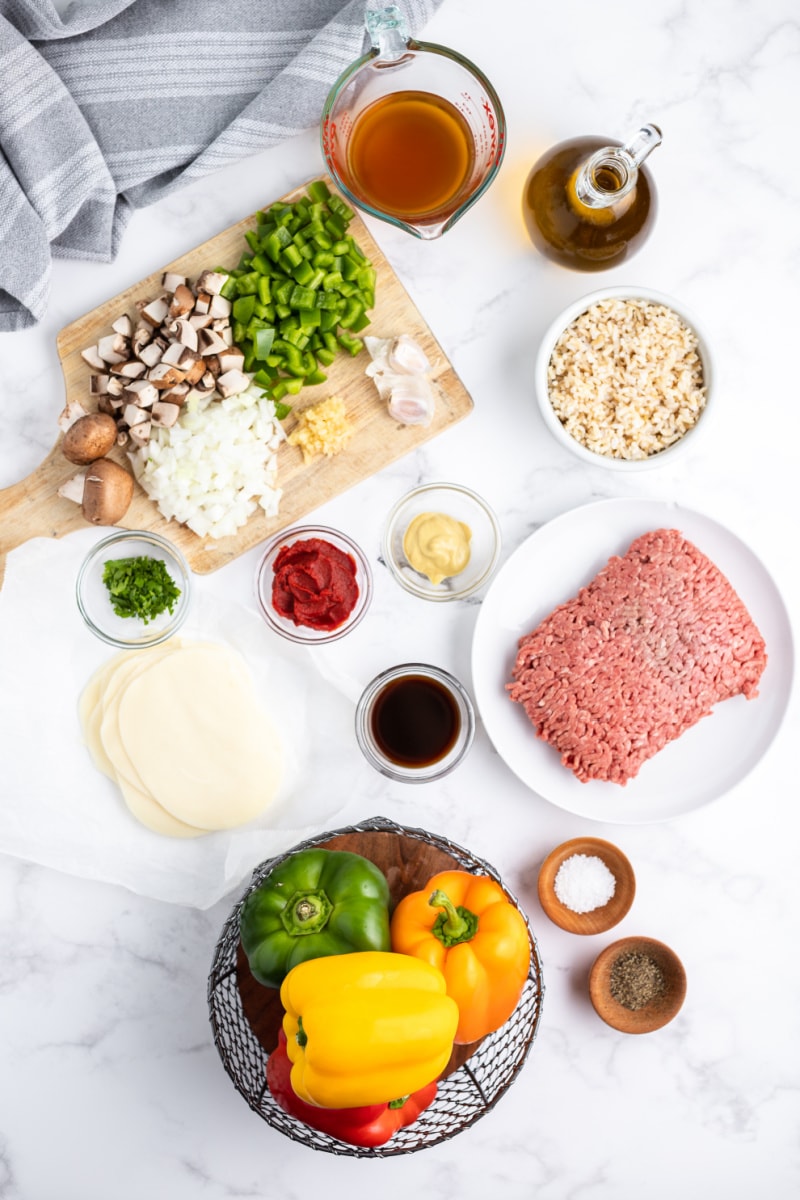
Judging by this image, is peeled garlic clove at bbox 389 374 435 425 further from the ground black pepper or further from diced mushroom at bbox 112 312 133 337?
the ground black pepper

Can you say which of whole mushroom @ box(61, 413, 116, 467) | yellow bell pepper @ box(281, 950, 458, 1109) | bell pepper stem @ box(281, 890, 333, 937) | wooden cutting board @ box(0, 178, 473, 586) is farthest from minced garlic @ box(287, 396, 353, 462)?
yellow bell pepper @ box(281, 950, 458, 1109)

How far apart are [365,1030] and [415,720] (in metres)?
0.64

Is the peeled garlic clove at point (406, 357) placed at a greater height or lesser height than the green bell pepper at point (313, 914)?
greater

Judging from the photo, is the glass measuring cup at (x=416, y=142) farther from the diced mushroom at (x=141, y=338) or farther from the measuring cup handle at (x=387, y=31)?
the diced mushroom at (x=141, y=338)

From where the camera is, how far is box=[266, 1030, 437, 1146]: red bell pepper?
54.4 inches

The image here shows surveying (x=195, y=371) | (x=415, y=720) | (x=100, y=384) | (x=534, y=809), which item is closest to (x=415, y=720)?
(x=415, y=720)

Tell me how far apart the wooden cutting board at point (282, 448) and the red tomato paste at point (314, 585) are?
81mm

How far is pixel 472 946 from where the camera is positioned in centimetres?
143

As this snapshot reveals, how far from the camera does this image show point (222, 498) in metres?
1.71

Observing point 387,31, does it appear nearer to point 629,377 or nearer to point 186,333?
point 186,333

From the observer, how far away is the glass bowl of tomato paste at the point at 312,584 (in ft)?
5.64

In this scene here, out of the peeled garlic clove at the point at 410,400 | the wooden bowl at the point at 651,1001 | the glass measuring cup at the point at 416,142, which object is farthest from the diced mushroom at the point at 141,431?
the wooden bowl at the point at 651,1001

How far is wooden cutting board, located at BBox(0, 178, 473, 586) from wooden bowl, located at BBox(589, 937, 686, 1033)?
109cm

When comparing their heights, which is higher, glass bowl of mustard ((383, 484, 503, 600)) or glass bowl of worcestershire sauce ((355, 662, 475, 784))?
glass bowl of mustard ((383, 484, 503, 600))
